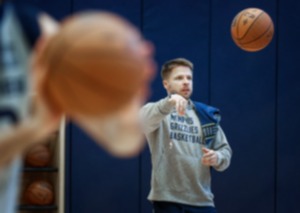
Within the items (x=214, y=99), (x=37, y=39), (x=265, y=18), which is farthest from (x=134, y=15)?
(x=37, y=39)

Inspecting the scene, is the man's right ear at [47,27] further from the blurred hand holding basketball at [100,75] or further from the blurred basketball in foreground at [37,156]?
the blurred basketball in foreground at [37,156]

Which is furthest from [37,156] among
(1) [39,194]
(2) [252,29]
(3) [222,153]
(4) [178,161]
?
(2) [252,29]

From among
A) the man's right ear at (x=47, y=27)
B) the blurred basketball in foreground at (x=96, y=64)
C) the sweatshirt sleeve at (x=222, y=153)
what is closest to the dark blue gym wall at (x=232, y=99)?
the sweatshirt sleeve at (x=222, y=153)

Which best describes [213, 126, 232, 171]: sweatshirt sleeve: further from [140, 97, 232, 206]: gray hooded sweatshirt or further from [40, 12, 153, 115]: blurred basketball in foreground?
[40, 12, 153, 115]: blurred basketball in foreground

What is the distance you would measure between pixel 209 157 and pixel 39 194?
5.63 ft

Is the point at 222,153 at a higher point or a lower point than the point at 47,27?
lower

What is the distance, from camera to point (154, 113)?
13.3 ft

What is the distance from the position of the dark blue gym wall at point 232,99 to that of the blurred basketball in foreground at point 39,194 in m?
0.92

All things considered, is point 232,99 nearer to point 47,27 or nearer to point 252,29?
point 252,29

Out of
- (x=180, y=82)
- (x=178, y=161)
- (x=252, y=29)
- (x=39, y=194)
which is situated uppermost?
(x=252, y=29)

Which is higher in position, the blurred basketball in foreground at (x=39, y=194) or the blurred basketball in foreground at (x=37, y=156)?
the blurred basketball in foreground at (x=37, y=156)

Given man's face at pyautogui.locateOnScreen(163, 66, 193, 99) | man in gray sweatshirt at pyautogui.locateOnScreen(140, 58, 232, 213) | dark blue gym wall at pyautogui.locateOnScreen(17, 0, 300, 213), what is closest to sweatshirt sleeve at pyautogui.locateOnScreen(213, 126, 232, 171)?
man in gray sweatshirt at pyautogui.locateOnScreen(140, 58, 232, 213)

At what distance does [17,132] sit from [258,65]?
16.7ft

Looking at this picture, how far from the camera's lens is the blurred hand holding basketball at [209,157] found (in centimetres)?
409
